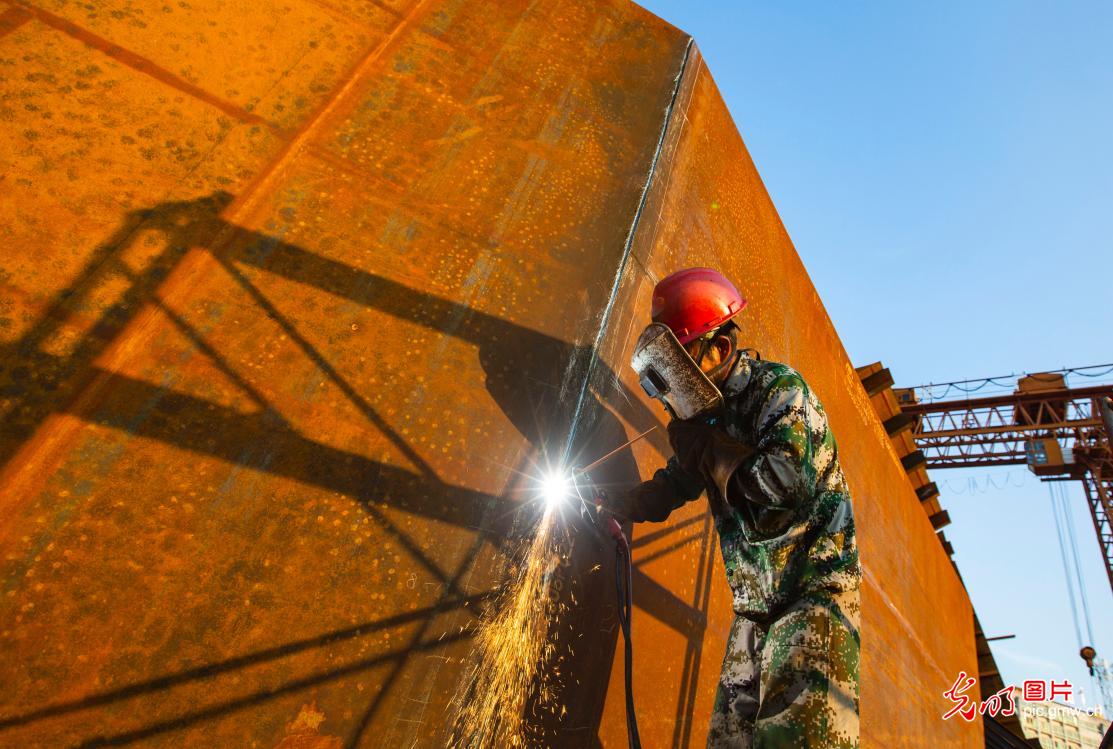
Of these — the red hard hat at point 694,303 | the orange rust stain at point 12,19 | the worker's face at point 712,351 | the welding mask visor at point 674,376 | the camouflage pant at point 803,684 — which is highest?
the orange rust stain at point 12,19

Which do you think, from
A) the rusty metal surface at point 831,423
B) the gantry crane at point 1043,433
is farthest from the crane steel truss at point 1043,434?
the rusty metal surface at point 831,423

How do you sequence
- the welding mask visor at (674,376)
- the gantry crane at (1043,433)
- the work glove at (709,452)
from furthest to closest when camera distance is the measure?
the gantry crane at (1043,433)
the welding mask visor at (674,376)
the work glove at (709,452)

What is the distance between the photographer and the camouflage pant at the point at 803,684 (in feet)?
5.80

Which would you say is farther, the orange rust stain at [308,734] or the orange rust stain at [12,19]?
the orange rust stain at [12,19]

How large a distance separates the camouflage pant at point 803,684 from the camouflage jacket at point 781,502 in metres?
0.08

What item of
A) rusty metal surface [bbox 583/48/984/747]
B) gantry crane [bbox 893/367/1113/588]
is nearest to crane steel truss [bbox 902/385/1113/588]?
gantry crane [bbox 893/367/1113/588]

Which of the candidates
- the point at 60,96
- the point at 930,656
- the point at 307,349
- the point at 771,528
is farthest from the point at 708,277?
the point at 930,656

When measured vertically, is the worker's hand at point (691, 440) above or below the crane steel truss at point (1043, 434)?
below

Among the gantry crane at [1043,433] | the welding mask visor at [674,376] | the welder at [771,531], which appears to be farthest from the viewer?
the gantry crane at [1043,433]

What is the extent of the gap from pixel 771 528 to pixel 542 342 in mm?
1277

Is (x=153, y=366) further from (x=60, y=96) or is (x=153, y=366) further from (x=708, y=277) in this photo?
(x=708, y=277)

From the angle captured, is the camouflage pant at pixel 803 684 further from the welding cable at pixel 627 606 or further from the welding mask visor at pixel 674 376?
the welding mask visor at pixel 674 376

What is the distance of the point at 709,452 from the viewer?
7.29ft

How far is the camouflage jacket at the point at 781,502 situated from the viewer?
78.7 inches
